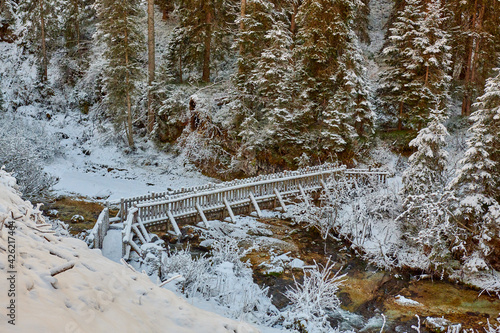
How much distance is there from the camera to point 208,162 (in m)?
22.1

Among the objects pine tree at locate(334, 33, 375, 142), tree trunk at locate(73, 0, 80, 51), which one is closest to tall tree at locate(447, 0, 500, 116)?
pine tree at locate(334, 33, 375, 142)

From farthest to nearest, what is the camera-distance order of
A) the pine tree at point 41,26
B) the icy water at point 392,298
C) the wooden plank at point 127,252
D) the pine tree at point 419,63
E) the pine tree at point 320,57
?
the pine tree at point 41,26, the pine tree at point 320,57, the pine tree at point 419,63, the wooden plank at point 127,252, the icy water at point 392,298

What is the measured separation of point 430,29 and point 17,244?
22.9 metres

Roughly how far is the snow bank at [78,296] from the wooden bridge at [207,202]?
11.8ft

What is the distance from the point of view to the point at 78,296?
3.92 meters

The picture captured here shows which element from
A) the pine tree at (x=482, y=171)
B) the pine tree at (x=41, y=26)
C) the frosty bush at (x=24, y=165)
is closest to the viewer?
the pine tree at (x=482, y=171)

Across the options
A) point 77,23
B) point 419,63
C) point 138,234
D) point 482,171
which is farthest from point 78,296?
point 77,23

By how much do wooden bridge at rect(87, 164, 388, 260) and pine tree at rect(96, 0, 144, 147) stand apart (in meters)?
12.3

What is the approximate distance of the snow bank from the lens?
10.5 feet

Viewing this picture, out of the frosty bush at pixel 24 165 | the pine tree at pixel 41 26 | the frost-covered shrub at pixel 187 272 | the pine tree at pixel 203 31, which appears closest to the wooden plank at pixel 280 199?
the frost-covered shrub at pixel 187 272

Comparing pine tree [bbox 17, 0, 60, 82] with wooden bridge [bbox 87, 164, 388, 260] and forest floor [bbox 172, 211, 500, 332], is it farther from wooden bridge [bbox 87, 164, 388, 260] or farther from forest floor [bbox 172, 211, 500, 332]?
forest floor [bbox 172, 211, 500, 332]

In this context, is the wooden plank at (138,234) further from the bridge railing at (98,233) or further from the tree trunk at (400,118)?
the tree trunk at (400,118)

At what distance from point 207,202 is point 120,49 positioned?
14140 millimetres

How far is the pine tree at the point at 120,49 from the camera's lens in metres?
21.7
